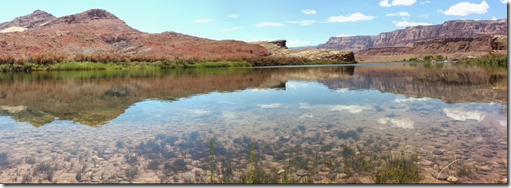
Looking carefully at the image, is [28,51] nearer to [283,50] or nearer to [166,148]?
[283,50]

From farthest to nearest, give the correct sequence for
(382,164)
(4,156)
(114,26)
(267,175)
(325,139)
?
(114,26), (325,139), (4,156), (382,164), (267,175)

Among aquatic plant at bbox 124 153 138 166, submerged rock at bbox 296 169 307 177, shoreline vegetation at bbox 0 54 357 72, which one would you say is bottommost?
submerged rock at bbox 296 169 307 177

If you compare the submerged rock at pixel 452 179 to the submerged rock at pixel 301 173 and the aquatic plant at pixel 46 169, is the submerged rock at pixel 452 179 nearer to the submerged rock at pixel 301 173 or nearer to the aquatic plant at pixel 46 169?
the submerged rock at pixel 301 173

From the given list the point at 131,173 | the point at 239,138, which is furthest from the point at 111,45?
the point at 131,173

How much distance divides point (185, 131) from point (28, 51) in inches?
4225

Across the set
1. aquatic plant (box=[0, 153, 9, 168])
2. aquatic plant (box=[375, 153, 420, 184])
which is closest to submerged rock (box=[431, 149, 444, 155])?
aquatic plant (box=[375, 153, 420, 184])

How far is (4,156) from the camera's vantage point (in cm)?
795

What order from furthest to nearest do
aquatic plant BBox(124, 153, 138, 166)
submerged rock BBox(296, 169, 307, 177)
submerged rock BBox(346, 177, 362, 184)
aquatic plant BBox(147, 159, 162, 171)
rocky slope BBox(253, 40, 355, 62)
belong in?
rocky slope BBox(253, 40, 355, 62) < aquatic plant BBox(124, 153, 138, 166) < aquatic plant BBox(147, 159, 162, 171) < submerged rock BBox(296, 169, 307, 177) < submerged rock BBox(346, 177, 362, 184)

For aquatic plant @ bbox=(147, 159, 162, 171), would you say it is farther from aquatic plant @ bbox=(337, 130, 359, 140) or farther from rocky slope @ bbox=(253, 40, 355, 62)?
rocky slope @ bbox=(253, 40, 355, 62)

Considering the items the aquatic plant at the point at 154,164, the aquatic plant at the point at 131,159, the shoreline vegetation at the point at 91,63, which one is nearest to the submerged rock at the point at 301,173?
the aquatic plant at the point at 154,164

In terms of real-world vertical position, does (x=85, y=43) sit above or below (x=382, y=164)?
above

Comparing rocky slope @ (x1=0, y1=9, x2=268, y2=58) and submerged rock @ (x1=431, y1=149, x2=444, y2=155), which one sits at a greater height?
rocky slope @ (x1=0, y1=9, x2=268, y2=58)

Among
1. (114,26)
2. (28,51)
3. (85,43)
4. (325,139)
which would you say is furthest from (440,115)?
(114,26)

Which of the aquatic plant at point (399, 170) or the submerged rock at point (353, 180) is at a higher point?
the aquatic plant at point (399, 170)
